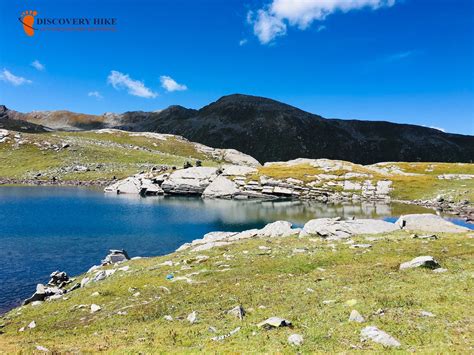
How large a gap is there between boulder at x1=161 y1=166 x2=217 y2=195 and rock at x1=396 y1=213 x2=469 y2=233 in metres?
108

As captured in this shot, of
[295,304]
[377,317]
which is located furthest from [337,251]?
[377,317]

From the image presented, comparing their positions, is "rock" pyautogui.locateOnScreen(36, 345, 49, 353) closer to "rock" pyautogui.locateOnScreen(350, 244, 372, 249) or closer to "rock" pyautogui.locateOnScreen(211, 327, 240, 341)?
"rock" pyautogui.locateOnScreen(211, 327, 240, 341)

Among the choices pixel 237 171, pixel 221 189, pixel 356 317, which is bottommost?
pixel 221 189

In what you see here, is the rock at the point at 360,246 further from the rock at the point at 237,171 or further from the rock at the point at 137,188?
the rock at the point at 137,188

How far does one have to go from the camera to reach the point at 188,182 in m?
156

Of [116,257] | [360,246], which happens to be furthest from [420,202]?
[116,257]

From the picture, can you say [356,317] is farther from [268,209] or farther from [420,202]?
[420,202]

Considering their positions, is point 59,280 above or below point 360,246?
below

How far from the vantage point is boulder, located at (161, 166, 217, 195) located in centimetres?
15550

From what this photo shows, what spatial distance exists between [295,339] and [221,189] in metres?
133

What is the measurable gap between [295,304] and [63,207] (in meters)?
104

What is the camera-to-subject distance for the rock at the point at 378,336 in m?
16.9

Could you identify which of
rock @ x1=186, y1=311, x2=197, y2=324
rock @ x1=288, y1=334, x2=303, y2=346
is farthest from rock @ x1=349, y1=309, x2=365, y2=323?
rock @ x1=186, y1=311, x2=197, y2=324

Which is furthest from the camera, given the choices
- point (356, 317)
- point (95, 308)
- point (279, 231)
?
point (279, 231)
